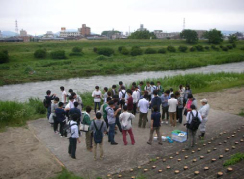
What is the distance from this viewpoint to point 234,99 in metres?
14.4

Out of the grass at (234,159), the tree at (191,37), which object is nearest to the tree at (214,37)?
the tree at (191,37)

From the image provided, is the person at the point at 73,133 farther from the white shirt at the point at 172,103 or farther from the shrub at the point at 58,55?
the shrub at the point at 58,55

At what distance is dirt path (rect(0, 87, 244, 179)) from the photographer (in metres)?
6.64

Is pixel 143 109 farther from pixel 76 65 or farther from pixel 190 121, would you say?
pixel 76 65

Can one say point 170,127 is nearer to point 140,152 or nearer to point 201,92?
point 140,152

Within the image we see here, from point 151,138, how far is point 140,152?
0.74 meters

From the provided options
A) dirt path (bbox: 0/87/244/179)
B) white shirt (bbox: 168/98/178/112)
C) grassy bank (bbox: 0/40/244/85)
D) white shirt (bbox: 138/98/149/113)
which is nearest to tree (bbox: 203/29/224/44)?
grassy bank (bbox: 0/40/244/85)

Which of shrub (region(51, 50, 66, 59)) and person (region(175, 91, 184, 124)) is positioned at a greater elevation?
shrub (region(51, 50, 66, 59))

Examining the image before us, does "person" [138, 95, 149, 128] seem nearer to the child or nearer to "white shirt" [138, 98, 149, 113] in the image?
"white shirt" [138, 98, 149, 113]

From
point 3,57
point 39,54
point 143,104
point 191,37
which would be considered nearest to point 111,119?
point 143,104

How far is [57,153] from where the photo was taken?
7.67 metres

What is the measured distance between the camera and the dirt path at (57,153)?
664 cm

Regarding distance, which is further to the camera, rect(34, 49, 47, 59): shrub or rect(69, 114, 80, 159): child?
rect(34, 49, 47, 59): shrub

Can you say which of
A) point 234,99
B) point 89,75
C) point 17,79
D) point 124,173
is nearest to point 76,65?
point 89,75
